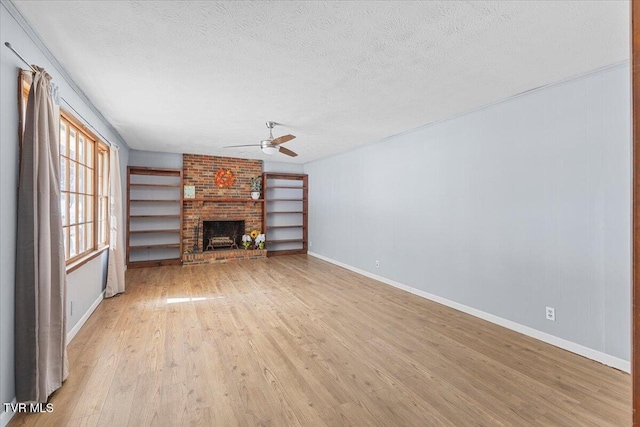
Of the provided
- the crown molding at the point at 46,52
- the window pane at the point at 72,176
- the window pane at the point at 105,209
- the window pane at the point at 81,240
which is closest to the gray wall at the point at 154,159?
the window pane at the point at 105,209

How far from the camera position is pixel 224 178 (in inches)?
284

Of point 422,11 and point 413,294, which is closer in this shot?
point 422,11

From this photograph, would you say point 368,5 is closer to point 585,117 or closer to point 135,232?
point 585,117

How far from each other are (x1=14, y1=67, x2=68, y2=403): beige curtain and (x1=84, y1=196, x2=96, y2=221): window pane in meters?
1.91

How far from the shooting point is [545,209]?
2996 mm

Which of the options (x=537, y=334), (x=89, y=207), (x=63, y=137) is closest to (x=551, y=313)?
(x=537, y=334)

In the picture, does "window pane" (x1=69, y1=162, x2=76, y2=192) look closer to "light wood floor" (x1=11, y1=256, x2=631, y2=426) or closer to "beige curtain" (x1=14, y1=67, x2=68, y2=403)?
"beige curtain" (x1=14, y1=67, x2=68, y2=403)

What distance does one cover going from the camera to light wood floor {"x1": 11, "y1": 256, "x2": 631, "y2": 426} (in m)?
1.96

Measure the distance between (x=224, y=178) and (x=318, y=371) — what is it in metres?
5.68

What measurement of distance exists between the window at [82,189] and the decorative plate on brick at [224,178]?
281 centimetres

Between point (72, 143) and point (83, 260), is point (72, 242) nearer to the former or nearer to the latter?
point (83, 260)

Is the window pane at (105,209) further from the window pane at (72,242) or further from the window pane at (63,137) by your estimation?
the window pane at (63,137)

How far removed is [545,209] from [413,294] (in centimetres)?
214

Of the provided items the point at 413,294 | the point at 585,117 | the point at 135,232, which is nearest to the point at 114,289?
the point at 135,232
